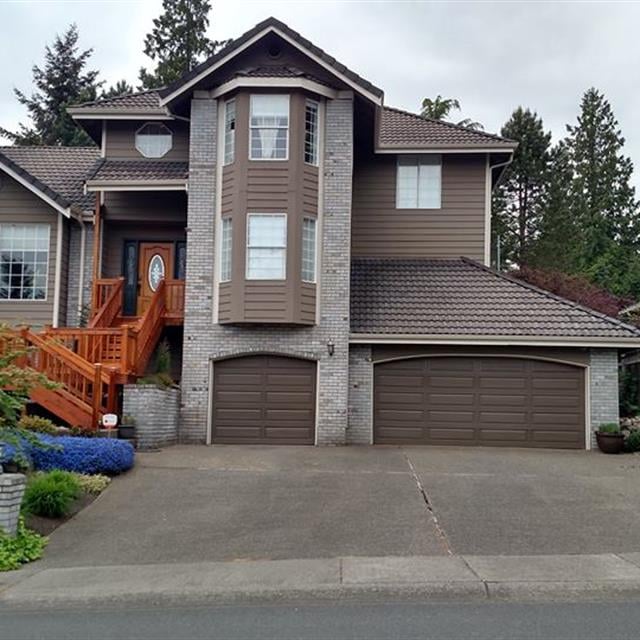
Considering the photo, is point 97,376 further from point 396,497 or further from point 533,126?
point 533,126

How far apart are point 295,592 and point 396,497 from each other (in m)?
4.24

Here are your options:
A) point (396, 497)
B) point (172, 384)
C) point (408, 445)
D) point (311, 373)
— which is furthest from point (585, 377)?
point (172, 384)

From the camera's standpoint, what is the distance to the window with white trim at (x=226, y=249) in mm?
16484

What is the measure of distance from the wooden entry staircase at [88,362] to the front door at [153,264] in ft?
7.99

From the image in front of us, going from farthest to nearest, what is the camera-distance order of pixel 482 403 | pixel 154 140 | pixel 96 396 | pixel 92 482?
pixel 154 140 → pixel 482 403 → pixel 96 396 → pixel 92 482

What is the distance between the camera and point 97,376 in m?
14.1

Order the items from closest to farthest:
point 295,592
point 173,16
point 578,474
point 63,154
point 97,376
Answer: point 295,592, point 578,474, point 97,376, point 63,154, point 173,16

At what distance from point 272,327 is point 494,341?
474 centimetres

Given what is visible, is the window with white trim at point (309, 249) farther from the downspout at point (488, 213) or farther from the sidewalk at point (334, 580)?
the sidewalk at point (334, 580)

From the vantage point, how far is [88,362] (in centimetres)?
1462

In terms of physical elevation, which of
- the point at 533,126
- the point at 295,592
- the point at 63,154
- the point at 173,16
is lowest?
the point at 295,592

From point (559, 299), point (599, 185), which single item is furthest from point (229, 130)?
point (599, 185)

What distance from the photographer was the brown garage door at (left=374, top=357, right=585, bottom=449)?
16625mm

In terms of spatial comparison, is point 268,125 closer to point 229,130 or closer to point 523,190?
point 229,130
